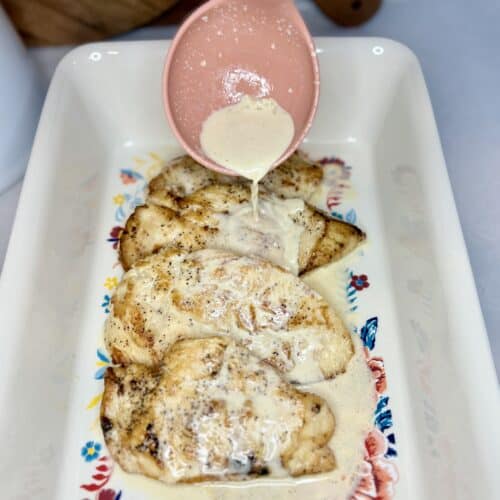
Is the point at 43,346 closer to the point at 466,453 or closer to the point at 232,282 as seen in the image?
the point at 232,282

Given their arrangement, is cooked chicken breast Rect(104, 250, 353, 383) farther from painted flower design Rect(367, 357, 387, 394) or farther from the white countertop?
the white countertop

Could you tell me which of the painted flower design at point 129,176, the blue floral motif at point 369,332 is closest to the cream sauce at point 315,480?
the blue floral motif at point 369,332

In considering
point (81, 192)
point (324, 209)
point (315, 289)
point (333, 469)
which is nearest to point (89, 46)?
point (81, 192)

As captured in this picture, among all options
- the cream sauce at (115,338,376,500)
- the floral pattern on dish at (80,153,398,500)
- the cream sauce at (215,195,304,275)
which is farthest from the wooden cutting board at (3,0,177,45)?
the cream sauce at (115,338,376,500)

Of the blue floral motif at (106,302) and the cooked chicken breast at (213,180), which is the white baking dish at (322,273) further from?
the cooked chicken breast at (213,180)

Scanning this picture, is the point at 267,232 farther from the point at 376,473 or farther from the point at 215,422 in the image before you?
the point at 376,473

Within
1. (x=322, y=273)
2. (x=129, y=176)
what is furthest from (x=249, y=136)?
(x=129, y=176)
